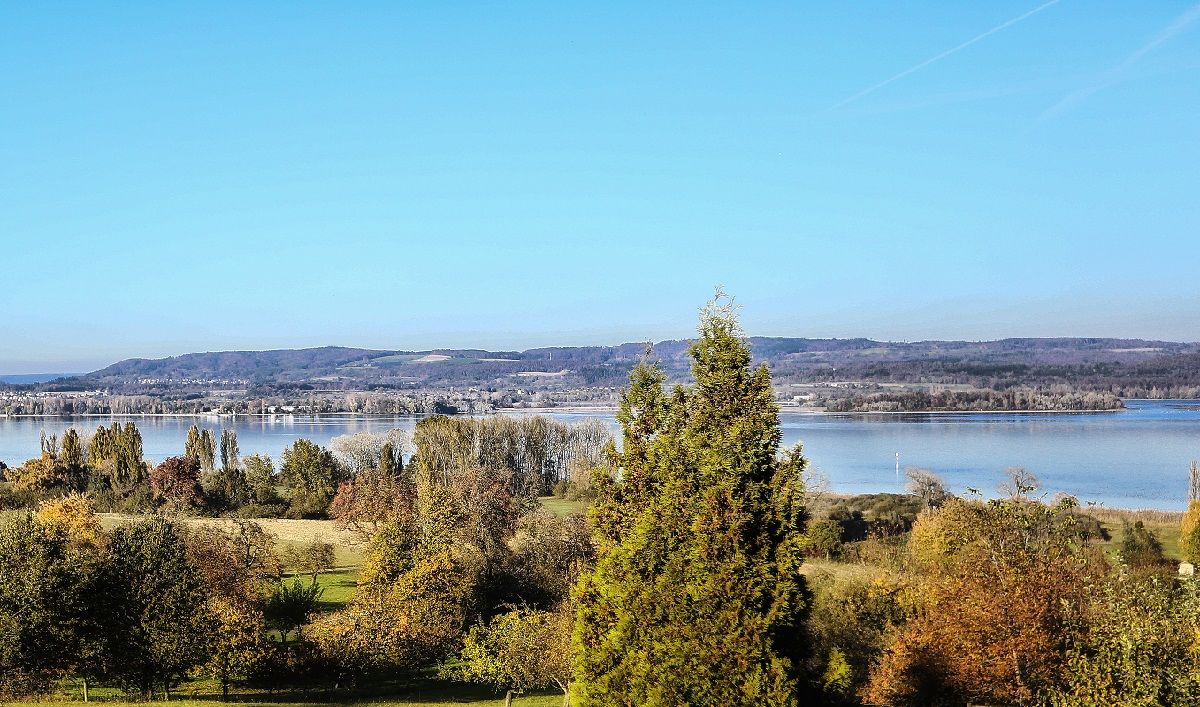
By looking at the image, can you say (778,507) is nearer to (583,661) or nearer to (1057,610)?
(583,661)

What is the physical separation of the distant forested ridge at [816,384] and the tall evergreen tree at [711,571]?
238 feet

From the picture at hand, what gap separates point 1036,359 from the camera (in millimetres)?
133875

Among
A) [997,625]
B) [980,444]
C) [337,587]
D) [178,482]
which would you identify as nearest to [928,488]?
[337,587]

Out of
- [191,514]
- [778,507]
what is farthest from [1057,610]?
[191,514]

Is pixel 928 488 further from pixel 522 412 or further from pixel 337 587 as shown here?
pixel 522 412

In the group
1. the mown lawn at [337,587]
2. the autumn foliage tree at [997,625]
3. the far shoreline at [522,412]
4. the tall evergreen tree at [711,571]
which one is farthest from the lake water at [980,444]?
the tall evergreen tree at [711,571]

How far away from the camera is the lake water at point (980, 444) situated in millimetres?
51938

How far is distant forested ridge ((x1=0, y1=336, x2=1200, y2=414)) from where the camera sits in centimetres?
11244

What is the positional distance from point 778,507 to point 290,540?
30.7 meters

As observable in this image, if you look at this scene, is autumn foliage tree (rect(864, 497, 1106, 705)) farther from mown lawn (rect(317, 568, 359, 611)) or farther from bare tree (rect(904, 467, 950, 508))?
bare tree (rect(904, 467, 950, 508))

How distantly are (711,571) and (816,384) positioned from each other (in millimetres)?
117654

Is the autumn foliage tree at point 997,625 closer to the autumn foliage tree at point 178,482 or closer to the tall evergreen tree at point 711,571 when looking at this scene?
the tall evergreen tree at point 711,571

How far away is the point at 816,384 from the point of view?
123m

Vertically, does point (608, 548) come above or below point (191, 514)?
above
